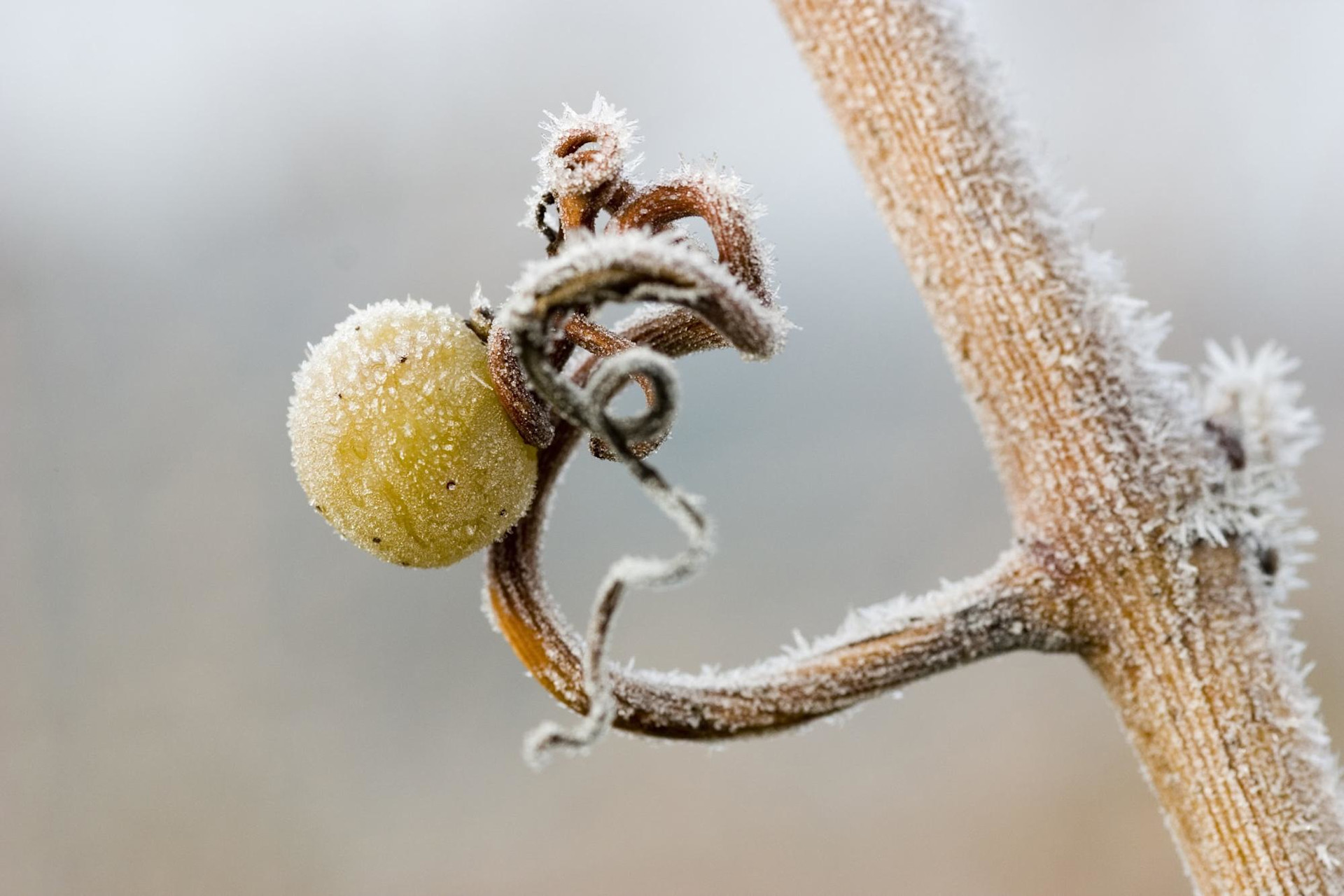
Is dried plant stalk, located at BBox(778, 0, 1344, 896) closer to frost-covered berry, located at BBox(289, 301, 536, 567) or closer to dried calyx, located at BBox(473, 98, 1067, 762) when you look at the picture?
dried calyx, located at BBox(473, 98, 1067, 762)

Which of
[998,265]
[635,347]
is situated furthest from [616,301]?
[998,265]

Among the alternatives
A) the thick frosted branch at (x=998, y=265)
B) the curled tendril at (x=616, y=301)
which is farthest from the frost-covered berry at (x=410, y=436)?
the thick frosted branch at (x=998, y=265)

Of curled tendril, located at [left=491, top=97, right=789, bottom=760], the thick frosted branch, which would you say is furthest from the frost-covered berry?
the thick frosted branch

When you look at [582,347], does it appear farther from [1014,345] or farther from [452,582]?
[452,582]

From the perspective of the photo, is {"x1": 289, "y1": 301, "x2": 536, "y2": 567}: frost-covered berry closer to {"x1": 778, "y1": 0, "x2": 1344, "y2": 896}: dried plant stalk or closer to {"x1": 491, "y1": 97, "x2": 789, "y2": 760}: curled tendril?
{"x1": 491, "y1": 97, "x2": 789, "y2": 760}: curled tendril

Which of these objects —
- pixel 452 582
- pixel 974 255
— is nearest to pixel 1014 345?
pixel 974 255
